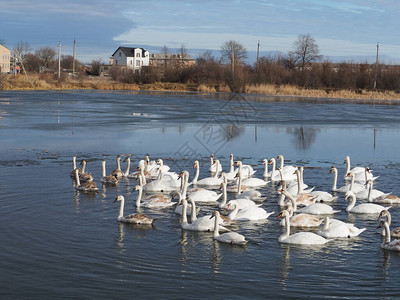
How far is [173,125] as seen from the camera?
91.9 feet

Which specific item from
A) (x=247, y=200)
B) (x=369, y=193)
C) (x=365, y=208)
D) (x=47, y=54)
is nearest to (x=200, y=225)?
(x=247, y=200)

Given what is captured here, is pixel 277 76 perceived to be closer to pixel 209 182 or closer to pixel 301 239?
pixel 209 182

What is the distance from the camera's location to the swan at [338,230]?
10.5m

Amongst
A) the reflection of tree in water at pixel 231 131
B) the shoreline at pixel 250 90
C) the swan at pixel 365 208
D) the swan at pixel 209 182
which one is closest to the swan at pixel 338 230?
the swan at pixel 365 208

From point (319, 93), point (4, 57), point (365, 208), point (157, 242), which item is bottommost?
point (157, 242)

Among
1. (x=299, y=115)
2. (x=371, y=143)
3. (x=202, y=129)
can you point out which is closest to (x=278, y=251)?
(x=371, y=143)

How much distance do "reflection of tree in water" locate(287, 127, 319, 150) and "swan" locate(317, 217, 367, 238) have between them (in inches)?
441

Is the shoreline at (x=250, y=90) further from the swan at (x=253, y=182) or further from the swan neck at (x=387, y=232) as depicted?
the swan neck at (x=387, y=232)

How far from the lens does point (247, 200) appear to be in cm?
1245

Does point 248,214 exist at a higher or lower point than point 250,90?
lower

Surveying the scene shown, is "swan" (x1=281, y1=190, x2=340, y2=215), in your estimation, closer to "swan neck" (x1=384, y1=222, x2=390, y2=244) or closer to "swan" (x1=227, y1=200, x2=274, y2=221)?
"swan" (x1=227, y1=200, x2=274, y2=221)

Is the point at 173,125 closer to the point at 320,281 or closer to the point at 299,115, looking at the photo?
the point at 299,115

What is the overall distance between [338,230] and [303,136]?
49.7 feet

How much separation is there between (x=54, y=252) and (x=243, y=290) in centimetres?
317
